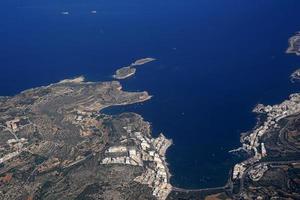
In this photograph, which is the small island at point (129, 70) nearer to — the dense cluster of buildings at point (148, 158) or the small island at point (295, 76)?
the dense cluster of buildings at point (148, 158)

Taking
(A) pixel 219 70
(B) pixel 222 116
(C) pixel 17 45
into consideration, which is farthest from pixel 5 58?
(B) pixel 222 116

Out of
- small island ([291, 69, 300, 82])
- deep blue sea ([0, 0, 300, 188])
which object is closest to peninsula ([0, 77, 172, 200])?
deep blue sea ([0, 0, 300, 188])

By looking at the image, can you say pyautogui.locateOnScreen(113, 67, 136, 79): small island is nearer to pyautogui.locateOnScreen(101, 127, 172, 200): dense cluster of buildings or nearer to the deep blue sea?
the deep blue sea

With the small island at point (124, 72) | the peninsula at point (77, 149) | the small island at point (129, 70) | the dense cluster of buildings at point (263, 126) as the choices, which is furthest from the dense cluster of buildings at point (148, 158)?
the small island at point (129, 70)

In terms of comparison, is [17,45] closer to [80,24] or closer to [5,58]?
[5,58]

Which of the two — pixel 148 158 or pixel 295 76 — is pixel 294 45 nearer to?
pixel 295 76

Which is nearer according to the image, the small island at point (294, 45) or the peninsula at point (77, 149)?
the peninsula at point (77, 149)

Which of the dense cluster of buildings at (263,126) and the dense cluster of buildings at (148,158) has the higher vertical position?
the dense cluster of buildings at (263,126)
